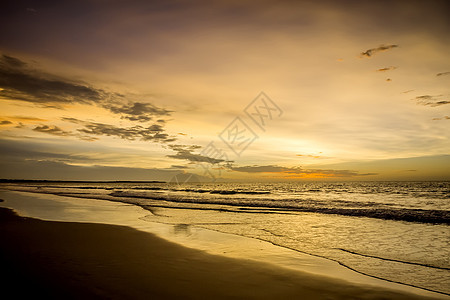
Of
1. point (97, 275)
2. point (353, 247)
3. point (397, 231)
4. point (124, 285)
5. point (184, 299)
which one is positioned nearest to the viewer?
point (184, 299)

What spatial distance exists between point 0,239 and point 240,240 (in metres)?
8.82

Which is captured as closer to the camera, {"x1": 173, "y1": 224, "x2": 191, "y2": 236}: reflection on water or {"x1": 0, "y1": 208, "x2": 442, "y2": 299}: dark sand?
A: {"x1": 0, "y1": 208, "x2": 442, "y2": 299}: dark sand

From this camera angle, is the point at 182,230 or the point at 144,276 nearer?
the point at 144,276

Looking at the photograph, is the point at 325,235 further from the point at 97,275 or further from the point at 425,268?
the point at 97,275

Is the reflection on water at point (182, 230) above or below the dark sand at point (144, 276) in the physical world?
below

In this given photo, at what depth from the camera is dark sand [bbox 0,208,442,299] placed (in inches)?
212

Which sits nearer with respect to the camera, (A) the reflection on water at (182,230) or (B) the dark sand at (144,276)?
(B) the dark sand at (144,276)

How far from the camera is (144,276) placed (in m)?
6.35

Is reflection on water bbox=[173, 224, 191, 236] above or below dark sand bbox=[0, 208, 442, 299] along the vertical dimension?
below

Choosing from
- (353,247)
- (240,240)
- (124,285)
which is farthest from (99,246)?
(353,247)

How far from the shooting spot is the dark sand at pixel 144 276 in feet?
17.7

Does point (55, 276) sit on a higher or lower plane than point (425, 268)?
higher

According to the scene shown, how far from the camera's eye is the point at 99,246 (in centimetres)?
938

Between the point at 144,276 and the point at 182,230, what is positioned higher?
the point at 144,276
